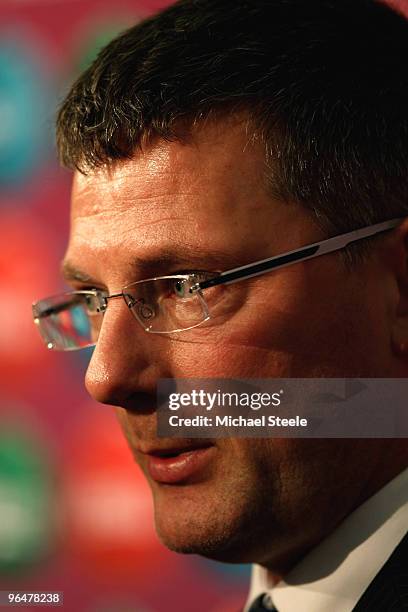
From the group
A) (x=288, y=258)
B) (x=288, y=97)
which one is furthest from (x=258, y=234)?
(x=288, y=97)

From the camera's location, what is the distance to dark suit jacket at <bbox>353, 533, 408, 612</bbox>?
909 mm

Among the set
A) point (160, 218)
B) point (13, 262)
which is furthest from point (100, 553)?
point (160, 218)

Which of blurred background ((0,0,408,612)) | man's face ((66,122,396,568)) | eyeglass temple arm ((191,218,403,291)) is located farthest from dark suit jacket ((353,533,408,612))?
blurred background ((0,0,408,612))

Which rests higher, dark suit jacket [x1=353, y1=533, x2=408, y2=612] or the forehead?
the forehead

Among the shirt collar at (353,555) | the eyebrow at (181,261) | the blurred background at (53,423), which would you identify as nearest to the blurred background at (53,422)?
the blurred background at (53,423)

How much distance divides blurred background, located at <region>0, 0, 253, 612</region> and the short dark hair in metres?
0.58

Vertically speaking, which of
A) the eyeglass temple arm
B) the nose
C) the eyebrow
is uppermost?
the eyebrow

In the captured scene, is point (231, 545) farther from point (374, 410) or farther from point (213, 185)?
point (213, 185)

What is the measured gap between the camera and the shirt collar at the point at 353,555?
0.98m

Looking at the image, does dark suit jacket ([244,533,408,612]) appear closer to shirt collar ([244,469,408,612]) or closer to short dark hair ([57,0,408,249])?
shirt collar ([244,469,408,612])

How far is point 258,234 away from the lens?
3.15 ft

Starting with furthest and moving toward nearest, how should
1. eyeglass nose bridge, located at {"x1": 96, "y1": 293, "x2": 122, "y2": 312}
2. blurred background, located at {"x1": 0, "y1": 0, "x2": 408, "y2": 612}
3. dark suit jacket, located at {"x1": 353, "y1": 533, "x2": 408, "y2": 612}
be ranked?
blurred background, located at {"x1": 0, "y1": 0, "x2": 408, "y2": 612}, eyeglass nose bridge, located at {"x1": 96, "y1": 293, "x2": 122, "y2": 312}, dark suit jacket, located at {"x1": 353, "y1": 533, "x2": 408, "y2": 612}

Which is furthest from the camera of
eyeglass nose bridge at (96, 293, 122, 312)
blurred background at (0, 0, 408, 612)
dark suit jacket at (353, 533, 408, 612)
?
blurred background at (0, 0, 408, 612)

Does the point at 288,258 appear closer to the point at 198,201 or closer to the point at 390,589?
the point at 198,201
